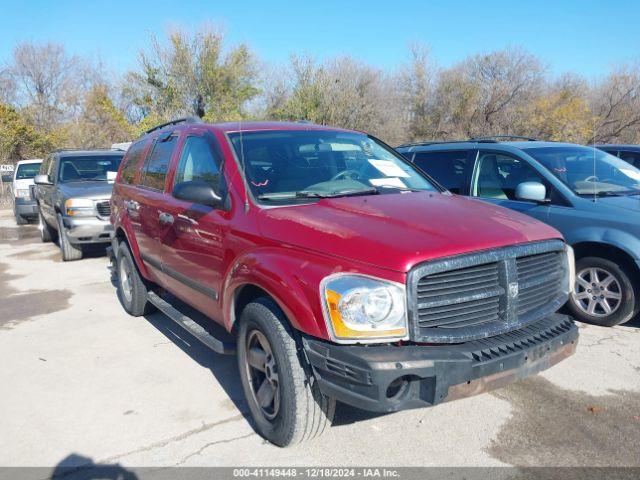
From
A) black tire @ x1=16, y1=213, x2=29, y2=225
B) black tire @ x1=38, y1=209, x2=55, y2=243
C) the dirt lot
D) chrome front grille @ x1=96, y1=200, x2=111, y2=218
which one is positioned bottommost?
black tire @ x1=16, y1=213, x2=29, y2=225

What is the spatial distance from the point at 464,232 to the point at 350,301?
793 mm

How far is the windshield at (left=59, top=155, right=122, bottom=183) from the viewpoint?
9773 millimetres

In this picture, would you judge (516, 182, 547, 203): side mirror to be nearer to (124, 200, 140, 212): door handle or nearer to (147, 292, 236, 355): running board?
(147, 292, 236, 355): running board

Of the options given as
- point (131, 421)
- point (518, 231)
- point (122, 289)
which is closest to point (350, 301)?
point (518, 231)

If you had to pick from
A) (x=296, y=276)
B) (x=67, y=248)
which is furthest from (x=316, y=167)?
(x=67, y=248)

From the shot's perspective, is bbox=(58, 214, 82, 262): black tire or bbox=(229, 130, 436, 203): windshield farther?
bbox=(58, 214, 82, 262): black tire

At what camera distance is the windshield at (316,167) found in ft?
12.0

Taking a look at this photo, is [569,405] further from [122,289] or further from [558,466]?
[122,289]

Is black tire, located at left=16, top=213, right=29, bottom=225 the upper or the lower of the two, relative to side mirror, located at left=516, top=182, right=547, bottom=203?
lower

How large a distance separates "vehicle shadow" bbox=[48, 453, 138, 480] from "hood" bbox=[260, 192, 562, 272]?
1.59 meters

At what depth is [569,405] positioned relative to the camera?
3.73 m

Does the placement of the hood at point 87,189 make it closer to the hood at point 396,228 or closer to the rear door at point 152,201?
the rear door at point 152,201

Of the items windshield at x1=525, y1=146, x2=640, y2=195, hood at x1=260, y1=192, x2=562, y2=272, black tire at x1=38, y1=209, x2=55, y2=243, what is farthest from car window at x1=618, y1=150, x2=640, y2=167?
black tire at x1=38, y1=209, x2=55, y2=243

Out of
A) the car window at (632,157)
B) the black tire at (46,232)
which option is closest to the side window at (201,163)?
the car window at (632,157)
